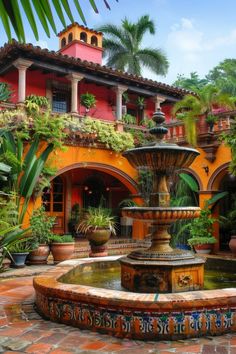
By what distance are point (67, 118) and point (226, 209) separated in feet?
24.1

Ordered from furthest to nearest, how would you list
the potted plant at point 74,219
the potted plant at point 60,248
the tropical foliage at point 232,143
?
the potted plant at point 74,219
the tropical foliage at point 232,143
the potted plant at point 60,248

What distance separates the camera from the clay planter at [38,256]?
991 cm

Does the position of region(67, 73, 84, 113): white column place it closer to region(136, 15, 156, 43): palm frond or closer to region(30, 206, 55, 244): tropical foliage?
region(30, 206, 55, 244): tropical foliage

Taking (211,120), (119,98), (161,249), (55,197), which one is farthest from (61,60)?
(161,249)

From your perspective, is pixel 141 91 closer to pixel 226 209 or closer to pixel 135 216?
pixel 226 209

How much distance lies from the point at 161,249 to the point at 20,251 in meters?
4.84

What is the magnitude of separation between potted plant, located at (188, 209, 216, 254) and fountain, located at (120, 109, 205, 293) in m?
7.03

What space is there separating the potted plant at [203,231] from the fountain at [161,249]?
7.03 meters

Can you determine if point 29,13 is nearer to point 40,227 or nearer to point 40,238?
point 40,227

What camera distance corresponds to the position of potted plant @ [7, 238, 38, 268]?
30.7 feet

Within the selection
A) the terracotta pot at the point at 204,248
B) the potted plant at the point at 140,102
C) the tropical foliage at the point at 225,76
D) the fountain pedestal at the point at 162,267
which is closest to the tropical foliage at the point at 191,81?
the tropical foliage at the point at 225,76

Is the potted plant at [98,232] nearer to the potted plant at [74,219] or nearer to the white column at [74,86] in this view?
the potted plant at [74,219]

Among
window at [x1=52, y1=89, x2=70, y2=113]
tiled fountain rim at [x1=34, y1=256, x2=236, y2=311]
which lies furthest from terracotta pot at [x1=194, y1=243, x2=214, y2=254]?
tiled fountain rim at [x1=34, y1=256, x2=236, y2=311]

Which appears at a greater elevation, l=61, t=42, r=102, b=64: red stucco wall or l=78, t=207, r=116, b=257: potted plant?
l=61, t=42, r=102, b=64: red stucco wall
